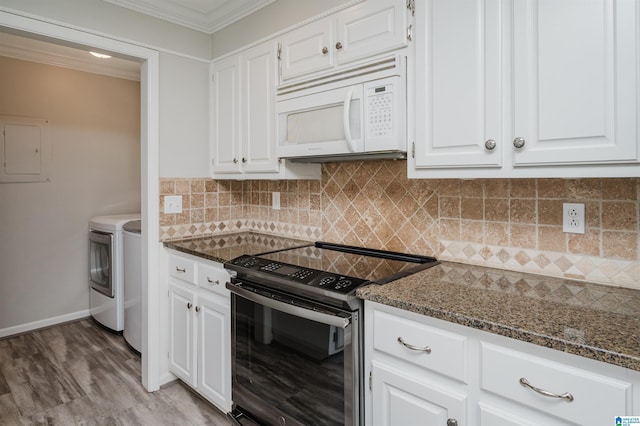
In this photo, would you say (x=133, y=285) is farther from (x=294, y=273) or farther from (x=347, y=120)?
(x=347, y=120)

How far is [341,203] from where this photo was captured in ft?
7.48

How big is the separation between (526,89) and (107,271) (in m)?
3.48

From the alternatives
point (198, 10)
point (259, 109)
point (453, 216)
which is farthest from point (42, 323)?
point (453, 216)

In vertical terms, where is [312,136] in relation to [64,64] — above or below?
below

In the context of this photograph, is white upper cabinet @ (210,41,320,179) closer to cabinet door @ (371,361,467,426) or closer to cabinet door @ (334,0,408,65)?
cabinet door @ (334,0,408,65)

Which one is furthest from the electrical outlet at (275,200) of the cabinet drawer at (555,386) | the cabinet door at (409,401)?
the cabinet drawer at (555,386)

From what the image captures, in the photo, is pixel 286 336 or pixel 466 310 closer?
pixel 466 310

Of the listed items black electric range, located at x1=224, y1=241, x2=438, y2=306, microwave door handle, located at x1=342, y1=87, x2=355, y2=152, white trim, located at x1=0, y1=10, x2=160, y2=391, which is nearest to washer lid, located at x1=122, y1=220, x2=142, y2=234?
white trim, located at x1=0, y1=10, x2=160, y2=391

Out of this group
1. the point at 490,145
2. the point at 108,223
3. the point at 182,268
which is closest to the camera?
the point at 490,145

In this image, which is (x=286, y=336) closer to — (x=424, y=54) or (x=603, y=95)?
Answer: (x=424, y=54)

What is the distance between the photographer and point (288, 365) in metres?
1.70

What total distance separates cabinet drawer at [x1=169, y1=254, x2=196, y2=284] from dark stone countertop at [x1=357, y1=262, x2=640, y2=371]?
1.25 m

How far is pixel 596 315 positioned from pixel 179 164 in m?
2.34

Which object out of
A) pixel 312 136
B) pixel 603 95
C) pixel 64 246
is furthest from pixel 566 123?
pixel 64 246
